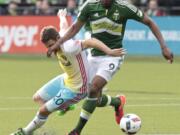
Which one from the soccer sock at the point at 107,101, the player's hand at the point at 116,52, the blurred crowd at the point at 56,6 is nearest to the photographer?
the player's hand at the point at 116,52

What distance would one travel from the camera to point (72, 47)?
1177 cm

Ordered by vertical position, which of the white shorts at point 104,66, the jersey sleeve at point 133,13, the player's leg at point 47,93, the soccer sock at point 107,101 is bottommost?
the soccer sock at point 107,101

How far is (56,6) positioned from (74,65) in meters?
23.2

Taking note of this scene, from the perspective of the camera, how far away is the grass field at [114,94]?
13273mm

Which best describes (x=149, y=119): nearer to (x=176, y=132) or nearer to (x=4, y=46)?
(x=176, y=132)

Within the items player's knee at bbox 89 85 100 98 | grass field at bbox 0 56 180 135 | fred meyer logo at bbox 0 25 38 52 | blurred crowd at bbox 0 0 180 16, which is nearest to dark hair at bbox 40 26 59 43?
player's knee at bbox 89 85 100 98

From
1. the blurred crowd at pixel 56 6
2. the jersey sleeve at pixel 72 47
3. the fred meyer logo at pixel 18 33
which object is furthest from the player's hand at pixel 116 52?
the blurred crowd at pixel 56 6

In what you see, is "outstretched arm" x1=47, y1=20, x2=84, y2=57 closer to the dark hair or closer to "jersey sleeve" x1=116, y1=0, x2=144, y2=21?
the dark hair

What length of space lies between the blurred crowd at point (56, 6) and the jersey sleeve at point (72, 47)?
20.0 m

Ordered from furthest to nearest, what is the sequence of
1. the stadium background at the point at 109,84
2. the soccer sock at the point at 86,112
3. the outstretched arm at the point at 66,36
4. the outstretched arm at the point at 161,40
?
the stadium background at the point at 109,84 → the outstretched arm at the point at 161,40 → the soccer sock at the point at 86,112 → the outstretched arm at the point at 66,36

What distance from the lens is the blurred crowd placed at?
3275 centimetres

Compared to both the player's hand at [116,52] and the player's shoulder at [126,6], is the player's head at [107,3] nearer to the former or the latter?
the player's shoulder at [126,6]

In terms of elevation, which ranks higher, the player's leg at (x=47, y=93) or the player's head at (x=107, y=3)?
the player's head at (x=107, y=3)

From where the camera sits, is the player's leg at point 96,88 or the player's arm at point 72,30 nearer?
the player's arm at point 72,30
